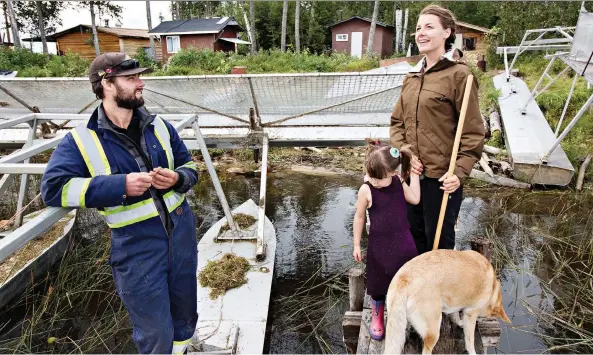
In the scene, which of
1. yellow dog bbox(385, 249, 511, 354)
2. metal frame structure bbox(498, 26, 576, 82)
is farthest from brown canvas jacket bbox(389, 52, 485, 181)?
metal frame structure bbox(498, 26, 576, 82)

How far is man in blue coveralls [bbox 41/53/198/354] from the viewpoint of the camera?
225 centimetres

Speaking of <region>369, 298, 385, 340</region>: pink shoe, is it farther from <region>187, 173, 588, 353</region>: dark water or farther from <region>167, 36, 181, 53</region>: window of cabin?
<region>167, 36, 181, 53</region>: window of cabin

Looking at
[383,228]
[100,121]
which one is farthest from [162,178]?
[383,228]

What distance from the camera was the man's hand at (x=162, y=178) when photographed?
94.7 inches

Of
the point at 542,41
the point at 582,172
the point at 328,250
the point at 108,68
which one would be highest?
the point at 542,41

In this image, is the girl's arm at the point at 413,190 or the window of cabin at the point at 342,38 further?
the window of cabin at the point at 342,38

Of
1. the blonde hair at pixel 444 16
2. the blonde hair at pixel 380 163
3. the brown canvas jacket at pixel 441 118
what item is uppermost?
the blonde hair at pixel 444 16

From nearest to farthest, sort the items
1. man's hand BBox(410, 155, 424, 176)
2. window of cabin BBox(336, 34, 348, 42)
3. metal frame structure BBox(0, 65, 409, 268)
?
man's hand BBox(410, 155, 424, 176) < metal frame structure BBox(0, 65, 409, 268) < window of cabin BBox(336, 34, 348, 42)

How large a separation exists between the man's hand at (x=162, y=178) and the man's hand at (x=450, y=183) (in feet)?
5.95

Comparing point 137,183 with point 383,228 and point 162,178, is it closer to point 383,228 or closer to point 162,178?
point 162,178

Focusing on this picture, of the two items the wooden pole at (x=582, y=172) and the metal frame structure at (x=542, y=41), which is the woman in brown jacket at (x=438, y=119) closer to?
the metal frame structure at (x=542, y=41)

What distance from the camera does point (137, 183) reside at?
2.28m

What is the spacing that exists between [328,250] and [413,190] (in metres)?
3.86

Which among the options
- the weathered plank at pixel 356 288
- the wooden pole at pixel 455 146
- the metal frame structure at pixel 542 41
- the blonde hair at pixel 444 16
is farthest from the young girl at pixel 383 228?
the metal frame structure at pixel 542 41
